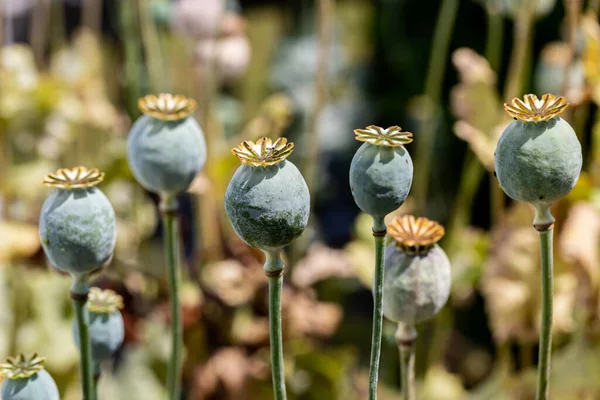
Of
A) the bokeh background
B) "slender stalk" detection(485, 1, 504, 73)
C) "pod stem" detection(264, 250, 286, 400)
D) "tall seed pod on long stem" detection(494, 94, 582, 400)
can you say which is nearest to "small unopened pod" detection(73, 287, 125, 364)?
"pod stem" detection(264, 250, 286, 400)

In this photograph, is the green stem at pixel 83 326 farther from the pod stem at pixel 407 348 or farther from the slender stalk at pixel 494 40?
the slender stalk at pixel 494 40

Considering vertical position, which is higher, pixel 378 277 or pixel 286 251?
pixel 378 277

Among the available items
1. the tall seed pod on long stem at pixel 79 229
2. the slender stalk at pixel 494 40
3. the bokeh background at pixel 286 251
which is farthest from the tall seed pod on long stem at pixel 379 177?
the slender stalk at pixel 494 40

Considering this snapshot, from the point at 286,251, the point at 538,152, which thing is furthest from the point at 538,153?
the point at 286,251

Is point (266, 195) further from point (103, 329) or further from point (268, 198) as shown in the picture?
point (103, 329)

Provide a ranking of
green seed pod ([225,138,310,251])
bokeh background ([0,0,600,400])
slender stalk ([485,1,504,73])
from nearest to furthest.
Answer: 1. green seed pod ([225,138,310,251])
2. bokeh background ([0,0,600,400])
3. slender stalk ([485,1,504,73])

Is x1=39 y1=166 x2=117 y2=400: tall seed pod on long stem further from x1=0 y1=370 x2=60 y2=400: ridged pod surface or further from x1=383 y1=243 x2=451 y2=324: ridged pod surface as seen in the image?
x1=383 y1=243 x2=451 y2=324: ridged pod surface

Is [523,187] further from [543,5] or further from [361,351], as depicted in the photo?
[361,351]
